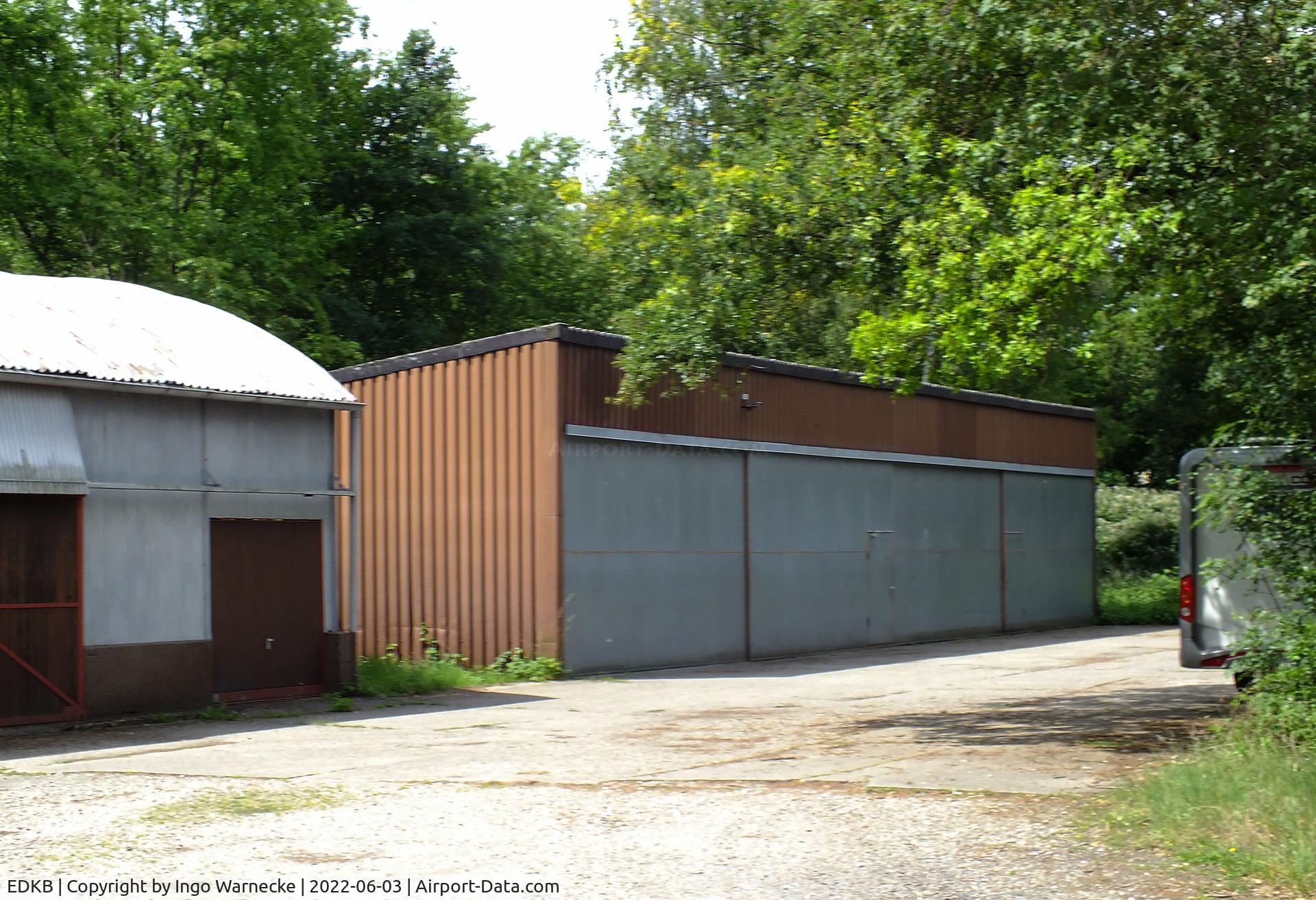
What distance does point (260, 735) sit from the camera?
43.1 feet

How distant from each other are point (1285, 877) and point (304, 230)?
114 ft

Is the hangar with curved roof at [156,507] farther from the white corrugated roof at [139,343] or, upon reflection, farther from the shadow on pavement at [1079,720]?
the shadow on pavement at [1079,720]

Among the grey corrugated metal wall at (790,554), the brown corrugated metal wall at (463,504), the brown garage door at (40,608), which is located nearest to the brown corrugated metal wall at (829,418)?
the grey corrugated metal wall at (790,554)

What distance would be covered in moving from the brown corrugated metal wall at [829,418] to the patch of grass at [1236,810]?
9672mm

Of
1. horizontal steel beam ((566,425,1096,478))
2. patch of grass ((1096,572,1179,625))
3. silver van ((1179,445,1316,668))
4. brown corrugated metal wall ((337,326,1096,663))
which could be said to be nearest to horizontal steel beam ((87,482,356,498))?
brown corrugated metal wall ((337,326,1096,663))

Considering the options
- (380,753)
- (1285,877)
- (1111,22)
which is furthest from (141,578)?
(1285,877)

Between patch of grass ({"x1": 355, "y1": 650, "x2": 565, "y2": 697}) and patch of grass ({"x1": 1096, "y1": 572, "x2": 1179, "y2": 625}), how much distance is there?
16.5m

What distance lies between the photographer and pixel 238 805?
29.5 ft

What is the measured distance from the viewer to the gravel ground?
6.89m

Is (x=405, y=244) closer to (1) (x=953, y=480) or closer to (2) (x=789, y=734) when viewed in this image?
(1) (x=953, y=480)

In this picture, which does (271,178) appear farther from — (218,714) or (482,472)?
(218,714)

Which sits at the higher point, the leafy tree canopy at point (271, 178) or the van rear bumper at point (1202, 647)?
the leafy tree canopy at point (271, 178)

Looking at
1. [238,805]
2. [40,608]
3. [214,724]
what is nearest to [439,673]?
[214,724]

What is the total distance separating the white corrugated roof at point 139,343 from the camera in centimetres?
1430
